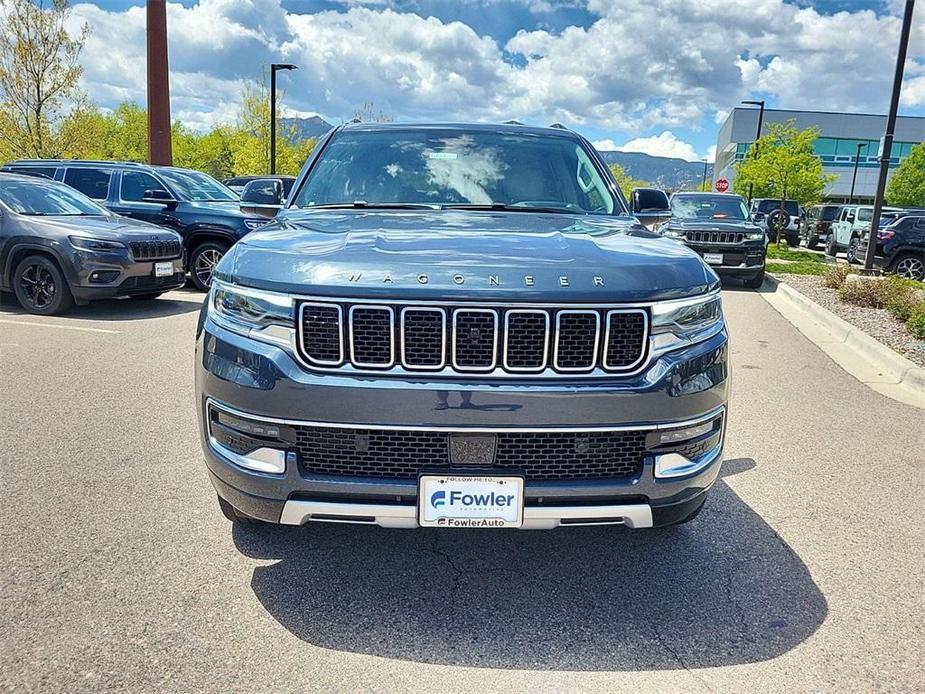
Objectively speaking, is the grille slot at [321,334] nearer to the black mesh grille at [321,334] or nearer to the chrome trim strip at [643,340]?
the black mesh grille at [321,334]

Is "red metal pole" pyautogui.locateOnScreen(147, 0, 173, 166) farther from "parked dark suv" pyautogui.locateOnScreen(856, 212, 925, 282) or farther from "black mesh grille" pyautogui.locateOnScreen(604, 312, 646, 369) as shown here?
"black mesh grille" pyautogui.locateOnScreen(604, 312, 646, 369)

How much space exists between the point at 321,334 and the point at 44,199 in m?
8.75


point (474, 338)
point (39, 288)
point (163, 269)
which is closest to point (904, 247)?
point (163, 269)

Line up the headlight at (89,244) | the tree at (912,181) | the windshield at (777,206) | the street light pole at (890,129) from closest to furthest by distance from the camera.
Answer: the headlight at (89,244), the street light pole at (890,129), the windshield at (777,206), the tree at (912,181)

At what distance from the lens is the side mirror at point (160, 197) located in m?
11.3

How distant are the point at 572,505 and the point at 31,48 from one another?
84.0ft

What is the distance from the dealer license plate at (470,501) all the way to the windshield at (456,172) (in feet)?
5.82

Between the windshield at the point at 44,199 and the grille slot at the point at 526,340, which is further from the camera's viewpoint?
the windshield at the point at 44,199

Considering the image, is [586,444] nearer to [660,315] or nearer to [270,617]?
[660,315]

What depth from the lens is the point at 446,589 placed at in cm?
298

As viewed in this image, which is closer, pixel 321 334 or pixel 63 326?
pixel 321 334

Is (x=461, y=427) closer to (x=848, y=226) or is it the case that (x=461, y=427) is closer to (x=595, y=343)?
(x=595, y=343)

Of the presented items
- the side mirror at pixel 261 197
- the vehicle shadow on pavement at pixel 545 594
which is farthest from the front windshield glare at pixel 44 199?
the vehicle shadow on pavement at pixel 545 594

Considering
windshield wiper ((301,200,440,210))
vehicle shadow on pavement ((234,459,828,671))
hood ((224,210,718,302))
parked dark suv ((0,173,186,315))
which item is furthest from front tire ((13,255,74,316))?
hood ((224,210,718,302))
